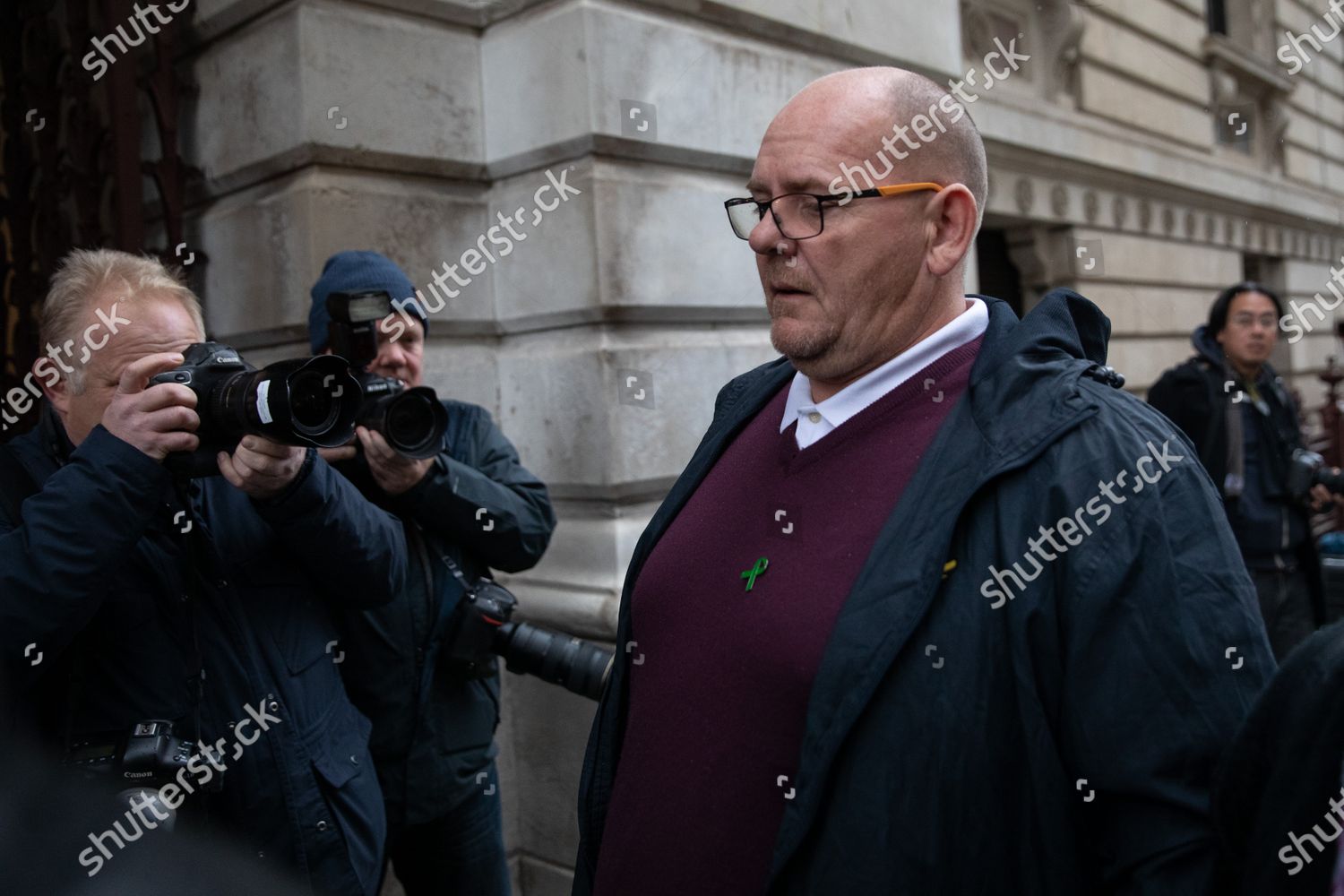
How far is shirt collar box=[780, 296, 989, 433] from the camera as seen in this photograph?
1599 millimetres

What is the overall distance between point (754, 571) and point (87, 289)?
133 centimetres

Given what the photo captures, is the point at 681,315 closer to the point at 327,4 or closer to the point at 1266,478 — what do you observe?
the point at 327,4

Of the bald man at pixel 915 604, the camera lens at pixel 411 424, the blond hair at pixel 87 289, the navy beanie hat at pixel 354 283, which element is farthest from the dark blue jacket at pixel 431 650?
the bald man at pixel 915 604

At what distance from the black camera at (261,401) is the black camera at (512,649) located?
2.21 feet

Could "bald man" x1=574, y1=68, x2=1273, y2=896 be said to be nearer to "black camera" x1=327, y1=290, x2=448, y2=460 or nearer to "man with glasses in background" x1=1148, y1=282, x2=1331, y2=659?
"black camera" x1=327, y1=290, x2=448, y2=460

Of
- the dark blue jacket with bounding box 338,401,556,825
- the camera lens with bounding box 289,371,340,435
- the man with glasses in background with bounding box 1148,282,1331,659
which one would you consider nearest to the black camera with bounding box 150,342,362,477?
the camera lens with bounding box 289,371,340,435

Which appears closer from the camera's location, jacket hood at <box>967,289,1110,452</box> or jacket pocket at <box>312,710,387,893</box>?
jacket hood at <box>967,289,1110,452</box>

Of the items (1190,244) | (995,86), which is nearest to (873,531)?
(995,86)

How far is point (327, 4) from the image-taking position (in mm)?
3393

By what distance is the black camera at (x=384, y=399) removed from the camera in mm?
2322

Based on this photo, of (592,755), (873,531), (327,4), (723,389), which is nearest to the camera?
(873,531)

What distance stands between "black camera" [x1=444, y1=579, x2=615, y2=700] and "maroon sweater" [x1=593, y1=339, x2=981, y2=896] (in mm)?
678

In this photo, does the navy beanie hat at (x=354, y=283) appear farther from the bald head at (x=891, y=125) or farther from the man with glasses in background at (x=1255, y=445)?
the man with glasses in background at (x=1255, y=445)

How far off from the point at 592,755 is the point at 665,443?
1.91 meters
